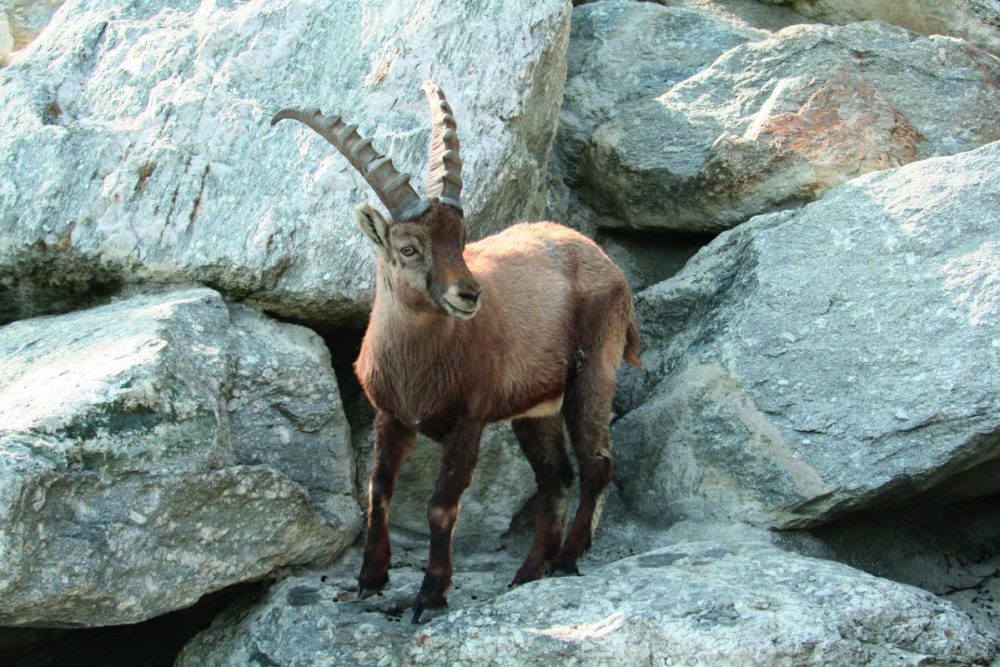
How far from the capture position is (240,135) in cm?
718

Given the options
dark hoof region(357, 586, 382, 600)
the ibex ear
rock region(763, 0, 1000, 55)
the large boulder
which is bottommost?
dark hoof region(357, 586, 382, 600)

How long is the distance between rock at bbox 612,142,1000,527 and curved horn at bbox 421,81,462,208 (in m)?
2.10

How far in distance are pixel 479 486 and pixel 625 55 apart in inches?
162

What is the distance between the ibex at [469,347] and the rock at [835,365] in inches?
21.0

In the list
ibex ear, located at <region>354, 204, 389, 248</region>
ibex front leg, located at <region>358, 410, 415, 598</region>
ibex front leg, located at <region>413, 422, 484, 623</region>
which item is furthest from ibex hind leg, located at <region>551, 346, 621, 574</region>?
ibex ear, located at <region>354, 204, 389, 248</region>

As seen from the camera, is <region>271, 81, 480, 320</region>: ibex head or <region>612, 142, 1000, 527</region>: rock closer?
<region>271, 81, 480, 320</region>: ibex head

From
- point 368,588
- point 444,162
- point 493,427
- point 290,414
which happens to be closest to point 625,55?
point 493,427

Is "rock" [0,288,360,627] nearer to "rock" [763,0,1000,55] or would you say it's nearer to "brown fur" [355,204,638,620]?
"brown fur" [355,204,638,620]

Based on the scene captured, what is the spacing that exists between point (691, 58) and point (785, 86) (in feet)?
4.23

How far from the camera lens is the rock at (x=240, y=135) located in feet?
22.5

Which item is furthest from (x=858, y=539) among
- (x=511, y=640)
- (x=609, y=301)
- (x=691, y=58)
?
(x=691, y=58)

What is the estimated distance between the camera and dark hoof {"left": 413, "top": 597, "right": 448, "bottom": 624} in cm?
576

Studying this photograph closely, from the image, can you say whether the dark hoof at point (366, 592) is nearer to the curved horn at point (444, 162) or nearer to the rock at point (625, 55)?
the curved horn at point (444, 162)

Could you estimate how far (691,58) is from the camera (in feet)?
31.7
